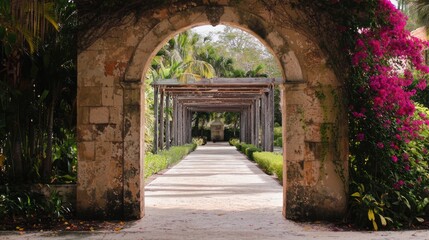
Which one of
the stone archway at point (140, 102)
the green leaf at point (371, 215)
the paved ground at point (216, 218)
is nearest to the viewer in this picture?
the paved ground at point (216, 218)

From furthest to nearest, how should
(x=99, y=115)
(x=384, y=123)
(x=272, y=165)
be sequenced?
(x=272, y=165) → (x=99, y=115) → (x=384, y=123)

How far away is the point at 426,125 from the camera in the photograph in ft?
22.0

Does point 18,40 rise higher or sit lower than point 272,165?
higher

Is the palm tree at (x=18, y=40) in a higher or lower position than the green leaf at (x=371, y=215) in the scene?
higher

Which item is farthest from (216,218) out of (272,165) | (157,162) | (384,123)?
(157,162)

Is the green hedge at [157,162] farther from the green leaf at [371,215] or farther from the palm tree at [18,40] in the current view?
the green leaf at [371,215]

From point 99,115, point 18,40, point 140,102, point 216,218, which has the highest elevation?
point 18,40

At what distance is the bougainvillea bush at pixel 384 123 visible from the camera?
5836 mm

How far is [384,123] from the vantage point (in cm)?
609

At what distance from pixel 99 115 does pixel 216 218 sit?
2160mm

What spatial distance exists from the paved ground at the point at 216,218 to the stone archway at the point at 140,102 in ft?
1.63

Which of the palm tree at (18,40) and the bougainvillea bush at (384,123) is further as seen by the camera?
the bougainvillea bush at (384,123)

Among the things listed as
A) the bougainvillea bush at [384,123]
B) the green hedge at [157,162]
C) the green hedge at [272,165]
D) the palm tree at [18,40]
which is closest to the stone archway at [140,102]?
the bougainvillea bush at [384,123]

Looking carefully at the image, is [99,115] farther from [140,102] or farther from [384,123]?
[384,123]
